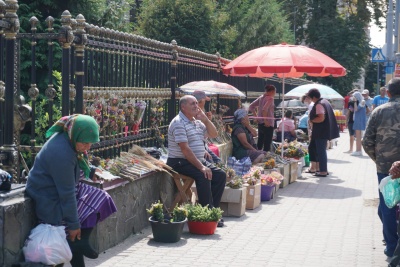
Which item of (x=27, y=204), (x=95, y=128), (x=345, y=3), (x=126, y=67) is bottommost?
(x=27, y=204)

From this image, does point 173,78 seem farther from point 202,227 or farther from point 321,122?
point 321,122

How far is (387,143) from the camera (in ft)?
24.8

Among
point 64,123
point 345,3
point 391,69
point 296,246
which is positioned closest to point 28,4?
point 296,246

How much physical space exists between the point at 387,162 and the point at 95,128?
11.4ft

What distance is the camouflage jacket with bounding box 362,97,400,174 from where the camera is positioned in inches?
296

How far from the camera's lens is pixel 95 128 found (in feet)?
18.1

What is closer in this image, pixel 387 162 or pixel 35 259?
pixel 35 259

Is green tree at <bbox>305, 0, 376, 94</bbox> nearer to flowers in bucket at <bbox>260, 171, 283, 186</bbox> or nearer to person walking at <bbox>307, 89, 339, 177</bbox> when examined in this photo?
person walking at <bbox>307, 89, 339, 177</bbox>

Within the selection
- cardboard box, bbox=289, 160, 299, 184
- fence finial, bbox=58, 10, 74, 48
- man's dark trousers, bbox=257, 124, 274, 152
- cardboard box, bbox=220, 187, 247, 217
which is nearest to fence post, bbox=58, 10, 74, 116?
fence finial, bbox=58, 10, 74, 48

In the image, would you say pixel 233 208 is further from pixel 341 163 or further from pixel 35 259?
pixel 341 163

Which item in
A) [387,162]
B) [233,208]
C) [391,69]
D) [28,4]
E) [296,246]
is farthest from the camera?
[391,69]

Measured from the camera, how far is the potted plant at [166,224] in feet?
26.5

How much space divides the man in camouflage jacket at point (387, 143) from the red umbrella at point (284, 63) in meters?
5.20

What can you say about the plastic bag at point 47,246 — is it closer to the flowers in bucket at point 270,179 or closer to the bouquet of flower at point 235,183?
the bouquet of flower at point 235,183
